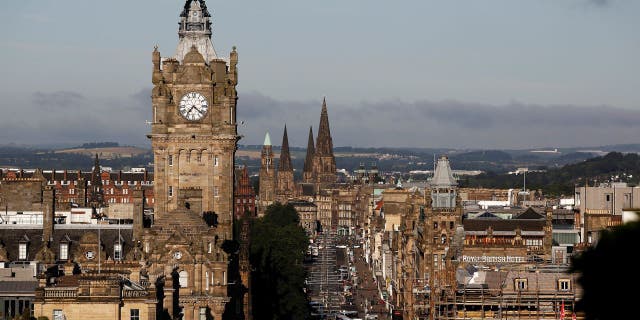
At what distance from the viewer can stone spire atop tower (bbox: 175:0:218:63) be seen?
14700cm

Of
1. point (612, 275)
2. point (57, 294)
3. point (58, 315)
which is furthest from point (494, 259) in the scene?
point (612, 275)

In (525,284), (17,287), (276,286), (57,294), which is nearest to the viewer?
(57,294)

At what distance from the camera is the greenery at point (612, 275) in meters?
46.7

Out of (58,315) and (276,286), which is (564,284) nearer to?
(58,315)

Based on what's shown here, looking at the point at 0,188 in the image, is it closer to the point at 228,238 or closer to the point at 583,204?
the point at 228,238

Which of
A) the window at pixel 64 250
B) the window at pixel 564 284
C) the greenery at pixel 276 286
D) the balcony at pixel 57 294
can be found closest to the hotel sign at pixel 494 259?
the greenery at pixel 276 286

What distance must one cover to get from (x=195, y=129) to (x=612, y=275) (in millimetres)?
98764

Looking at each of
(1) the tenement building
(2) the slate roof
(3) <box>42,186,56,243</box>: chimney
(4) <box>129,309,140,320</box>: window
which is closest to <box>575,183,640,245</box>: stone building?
(1) the tenement building

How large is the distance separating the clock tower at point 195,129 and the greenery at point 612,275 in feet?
314

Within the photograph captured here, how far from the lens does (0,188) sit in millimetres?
161250

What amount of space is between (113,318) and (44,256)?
83.8ft

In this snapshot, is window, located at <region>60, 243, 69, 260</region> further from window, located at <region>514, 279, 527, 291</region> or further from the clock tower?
window, located at <region>514, 279, 527, 291</region>

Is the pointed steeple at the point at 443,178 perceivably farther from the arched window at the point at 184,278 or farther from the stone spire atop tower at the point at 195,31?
the arched window at the point at 184,278

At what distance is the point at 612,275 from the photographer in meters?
47.3
